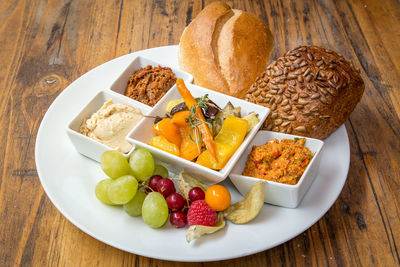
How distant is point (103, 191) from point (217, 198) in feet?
1.93

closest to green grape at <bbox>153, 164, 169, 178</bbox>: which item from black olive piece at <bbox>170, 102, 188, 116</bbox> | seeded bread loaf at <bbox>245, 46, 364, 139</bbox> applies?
black olive piece at <bbox>170, 102, 188, 116</bbox>

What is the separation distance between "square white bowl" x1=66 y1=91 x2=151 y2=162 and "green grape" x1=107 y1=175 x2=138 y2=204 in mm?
243

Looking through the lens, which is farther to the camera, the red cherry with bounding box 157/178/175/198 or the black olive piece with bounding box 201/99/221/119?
the black olive piece with bounding box 201/99/221/119

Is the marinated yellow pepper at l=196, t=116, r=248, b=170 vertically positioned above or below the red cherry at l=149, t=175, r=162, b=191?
above

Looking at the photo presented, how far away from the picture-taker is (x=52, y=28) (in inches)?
143

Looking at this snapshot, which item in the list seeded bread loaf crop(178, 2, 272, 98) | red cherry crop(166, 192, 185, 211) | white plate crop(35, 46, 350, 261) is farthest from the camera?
seeded bread loaf crop(178, 2, 272, 98)

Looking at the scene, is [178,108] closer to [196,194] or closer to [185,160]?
[185,160]

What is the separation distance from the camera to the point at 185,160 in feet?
7.16

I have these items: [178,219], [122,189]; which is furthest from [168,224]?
[122,189]

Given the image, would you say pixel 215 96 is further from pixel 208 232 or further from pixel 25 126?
pixel 25 126

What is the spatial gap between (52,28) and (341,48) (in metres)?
2.50

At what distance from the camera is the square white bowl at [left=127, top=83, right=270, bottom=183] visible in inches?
85.6

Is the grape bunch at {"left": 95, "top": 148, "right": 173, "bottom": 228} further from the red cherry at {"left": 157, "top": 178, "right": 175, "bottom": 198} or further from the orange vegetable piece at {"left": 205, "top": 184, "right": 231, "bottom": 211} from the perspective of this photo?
the orange vegetable piece at {"left": 205, "top": 184, "right": 231, "bottom": 211}

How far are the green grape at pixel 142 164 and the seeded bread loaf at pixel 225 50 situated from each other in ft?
2.54
